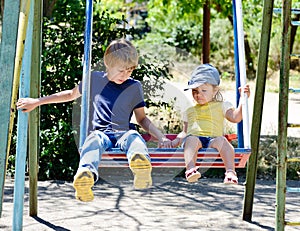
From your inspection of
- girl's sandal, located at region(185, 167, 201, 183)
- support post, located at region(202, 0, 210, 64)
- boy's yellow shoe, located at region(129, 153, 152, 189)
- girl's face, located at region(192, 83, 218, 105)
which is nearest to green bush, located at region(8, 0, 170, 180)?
support post, located at region(202, 0, 210, 64)

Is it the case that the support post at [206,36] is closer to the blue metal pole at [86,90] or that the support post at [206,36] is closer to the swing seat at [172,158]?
the blue metal pole at [86,90]

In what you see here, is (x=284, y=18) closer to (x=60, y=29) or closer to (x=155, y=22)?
(x=60, y=29)

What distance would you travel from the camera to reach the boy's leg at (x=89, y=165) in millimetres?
3988

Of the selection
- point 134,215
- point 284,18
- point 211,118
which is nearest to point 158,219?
point 134,215

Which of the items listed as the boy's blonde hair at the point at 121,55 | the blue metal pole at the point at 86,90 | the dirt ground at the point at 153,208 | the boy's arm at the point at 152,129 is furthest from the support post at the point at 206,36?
the boy's blonde hair at the point at 121,55

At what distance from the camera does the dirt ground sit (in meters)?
5.80

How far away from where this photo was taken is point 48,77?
8133mm

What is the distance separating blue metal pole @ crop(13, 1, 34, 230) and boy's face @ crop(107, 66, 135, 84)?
709mm

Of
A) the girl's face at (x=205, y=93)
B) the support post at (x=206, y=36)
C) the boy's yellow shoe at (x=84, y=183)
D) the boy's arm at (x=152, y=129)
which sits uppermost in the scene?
the support post at (x=206, y=36)

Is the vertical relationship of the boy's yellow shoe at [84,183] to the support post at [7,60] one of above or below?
below

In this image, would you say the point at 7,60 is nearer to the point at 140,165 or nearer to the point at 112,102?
the point at 140,165

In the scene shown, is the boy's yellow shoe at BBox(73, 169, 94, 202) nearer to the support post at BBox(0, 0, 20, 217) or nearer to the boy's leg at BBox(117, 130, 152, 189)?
the boy's leg at BBox(117, 130, 152, 189)

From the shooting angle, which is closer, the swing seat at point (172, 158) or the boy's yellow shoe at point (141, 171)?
the boy's yellow shoe at point (141, 171)

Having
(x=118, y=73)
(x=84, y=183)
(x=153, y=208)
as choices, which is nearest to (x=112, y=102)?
(x=118, y=73)
